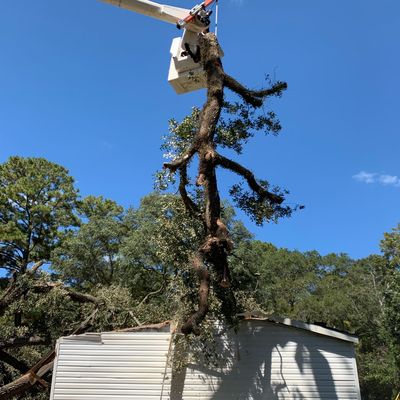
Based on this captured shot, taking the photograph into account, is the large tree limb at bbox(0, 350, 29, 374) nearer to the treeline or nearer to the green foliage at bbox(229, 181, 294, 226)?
the treeline

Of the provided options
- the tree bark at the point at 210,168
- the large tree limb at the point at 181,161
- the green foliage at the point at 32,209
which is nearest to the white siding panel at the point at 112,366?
the tree bark at the point at 210,168

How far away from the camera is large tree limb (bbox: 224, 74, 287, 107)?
8.02 meters

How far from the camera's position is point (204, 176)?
7.00 meters

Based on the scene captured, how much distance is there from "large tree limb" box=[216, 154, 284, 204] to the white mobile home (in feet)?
10.1

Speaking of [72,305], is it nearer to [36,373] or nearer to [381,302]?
[36,373]

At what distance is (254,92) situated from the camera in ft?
28.0

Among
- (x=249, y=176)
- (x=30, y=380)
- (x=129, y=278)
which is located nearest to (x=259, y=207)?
(x=249, y=176)

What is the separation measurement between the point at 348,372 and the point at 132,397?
4797 mm

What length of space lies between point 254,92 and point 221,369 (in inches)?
243

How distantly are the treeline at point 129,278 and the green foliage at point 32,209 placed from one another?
0.06 m

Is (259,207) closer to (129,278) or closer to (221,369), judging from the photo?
(221,369)

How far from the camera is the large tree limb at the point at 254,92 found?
26.3 ft

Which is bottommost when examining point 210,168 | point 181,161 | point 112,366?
point 112,366

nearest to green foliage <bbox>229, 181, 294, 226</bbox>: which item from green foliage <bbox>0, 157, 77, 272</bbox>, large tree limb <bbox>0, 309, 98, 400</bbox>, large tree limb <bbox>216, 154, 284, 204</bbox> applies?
large tree limb <bbox>216, 154, 284, 204</bbox>
